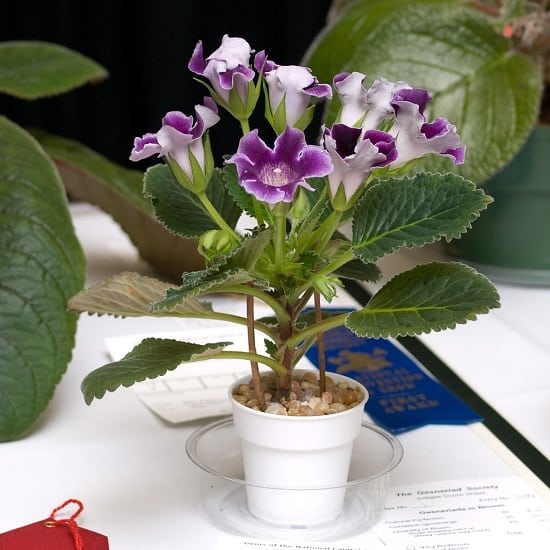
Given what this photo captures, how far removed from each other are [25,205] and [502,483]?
1.42 feet

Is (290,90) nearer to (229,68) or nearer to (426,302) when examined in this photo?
(229,68)

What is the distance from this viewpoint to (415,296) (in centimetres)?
52

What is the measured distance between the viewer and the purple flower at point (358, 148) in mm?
492

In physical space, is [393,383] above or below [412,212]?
below

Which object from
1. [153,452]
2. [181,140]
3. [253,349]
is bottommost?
[153,452]

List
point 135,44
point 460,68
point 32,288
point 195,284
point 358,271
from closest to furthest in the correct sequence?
point 195,284, point 358,271, point 32,288, point 460,68, point 135,44

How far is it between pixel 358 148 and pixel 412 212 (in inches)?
2.2

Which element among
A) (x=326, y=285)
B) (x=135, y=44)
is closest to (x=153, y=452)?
(x=326, y=285)

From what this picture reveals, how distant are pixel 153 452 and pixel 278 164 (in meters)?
0.29

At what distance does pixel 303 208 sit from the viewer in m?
0.54

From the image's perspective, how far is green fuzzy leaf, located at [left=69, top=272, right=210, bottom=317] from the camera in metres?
0.55

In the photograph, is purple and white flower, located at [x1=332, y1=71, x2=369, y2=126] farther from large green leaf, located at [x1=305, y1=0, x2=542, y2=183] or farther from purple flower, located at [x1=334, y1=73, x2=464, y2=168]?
large green leaf, located at [x1=305, y1=0, x2=542, y2=183]

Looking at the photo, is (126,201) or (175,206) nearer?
(175,206)

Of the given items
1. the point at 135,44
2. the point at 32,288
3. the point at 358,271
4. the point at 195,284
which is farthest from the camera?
the point at 135,44
